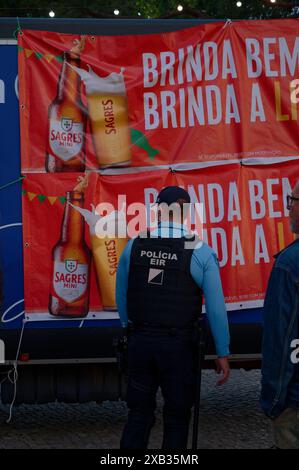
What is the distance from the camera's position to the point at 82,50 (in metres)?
7.20

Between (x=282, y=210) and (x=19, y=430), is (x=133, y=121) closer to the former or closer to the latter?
(x=282, y=210)

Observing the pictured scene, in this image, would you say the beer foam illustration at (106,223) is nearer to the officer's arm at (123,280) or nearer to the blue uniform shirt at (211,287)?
the officer's arm at (123,280)

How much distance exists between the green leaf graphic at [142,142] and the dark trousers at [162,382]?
1983 millimetres

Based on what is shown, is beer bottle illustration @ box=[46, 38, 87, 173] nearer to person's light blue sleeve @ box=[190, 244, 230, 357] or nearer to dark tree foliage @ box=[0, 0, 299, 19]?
person's light blue sleeve @ box=[190, 244, 230, 357]

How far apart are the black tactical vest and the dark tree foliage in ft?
50.7

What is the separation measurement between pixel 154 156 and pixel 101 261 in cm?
92

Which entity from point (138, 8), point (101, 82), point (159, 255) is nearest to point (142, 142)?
point (101, 82)

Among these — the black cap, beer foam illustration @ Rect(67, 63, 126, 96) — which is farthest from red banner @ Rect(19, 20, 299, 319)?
the black cap

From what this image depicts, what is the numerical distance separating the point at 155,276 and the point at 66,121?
2.03m

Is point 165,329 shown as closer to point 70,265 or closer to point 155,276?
point 155,276

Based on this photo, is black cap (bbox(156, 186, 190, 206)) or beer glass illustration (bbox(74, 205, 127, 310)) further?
beer glass illustration (bbox(74, 205, 127, 310))

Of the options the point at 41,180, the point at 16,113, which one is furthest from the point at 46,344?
the point at 16,113

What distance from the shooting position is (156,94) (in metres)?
7.25

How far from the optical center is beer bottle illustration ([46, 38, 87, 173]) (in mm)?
7203
